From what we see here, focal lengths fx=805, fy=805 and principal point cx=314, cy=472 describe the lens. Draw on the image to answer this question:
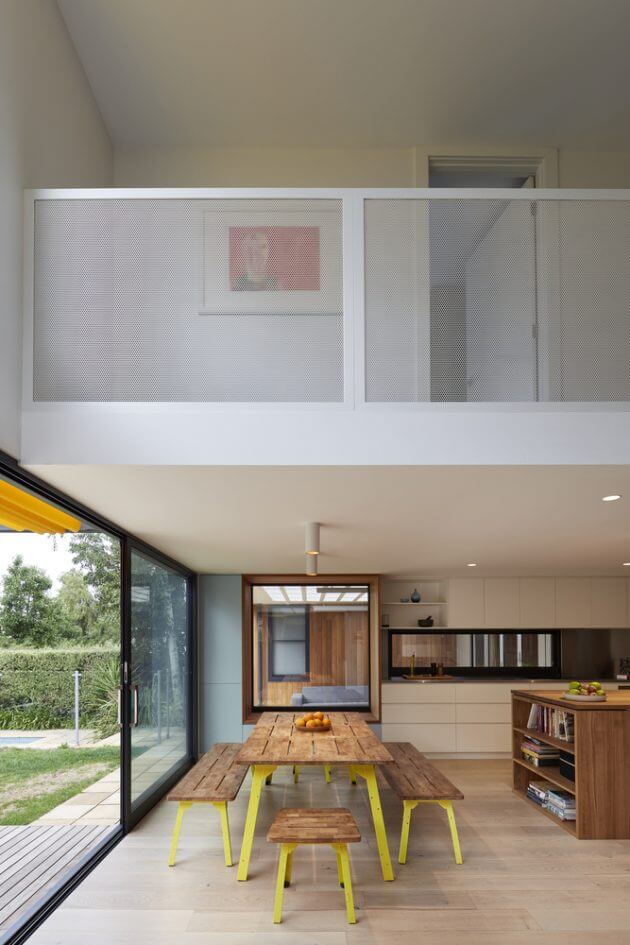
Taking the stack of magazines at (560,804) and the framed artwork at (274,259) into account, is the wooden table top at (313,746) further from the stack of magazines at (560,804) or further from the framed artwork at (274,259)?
the framed artwork at (274,259)

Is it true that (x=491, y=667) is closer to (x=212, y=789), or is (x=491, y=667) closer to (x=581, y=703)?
(x=581, y=703)

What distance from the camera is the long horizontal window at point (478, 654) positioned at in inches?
360

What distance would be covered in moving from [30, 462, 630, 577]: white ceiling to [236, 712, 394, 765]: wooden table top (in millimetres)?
1370

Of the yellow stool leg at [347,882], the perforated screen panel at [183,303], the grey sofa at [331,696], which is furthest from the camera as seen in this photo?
the grey sofa at [331,696]

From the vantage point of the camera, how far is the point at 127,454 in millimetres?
3141

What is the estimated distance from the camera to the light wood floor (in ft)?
12.8

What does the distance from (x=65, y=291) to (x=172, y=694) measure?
4.92 metres

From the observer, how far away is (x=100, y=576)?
11.6m

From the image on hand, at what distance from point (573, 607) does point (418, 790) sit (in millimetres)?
4482

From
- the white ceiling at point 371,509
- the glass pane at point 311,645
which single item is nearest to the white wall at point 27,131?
the white ceiling at point 371,509

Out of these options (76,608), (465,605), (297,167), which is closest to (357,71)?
(297,167)

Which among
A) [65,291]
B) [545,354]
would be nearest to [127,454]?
[65,291]

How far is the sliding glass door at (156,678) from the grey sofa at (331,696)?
4.53ft

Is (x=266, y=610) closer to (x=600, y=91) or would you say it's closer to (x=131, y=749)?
(x=131, y=749)
